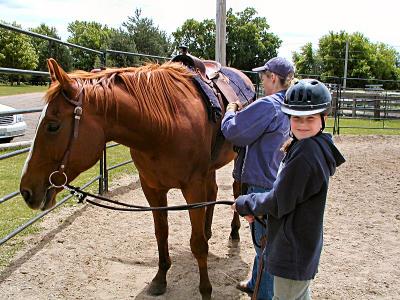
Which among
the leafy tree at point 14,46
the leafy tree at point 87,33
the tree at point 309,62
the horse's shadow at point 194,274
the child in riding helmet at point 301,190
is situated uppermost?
the leafy tree at point 87,33

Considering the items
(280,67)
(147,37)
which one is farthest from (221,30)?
(147,37)

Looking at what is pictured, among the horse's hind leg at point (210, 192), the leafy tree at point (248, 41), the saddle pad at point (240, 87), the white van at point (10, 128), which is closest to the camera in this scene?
the horse's hind leg at point (210, 192)

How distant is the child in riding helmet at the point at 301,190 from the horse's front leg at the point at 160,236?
1.46 meters

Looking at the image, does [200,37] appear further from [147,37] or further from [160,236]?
[160,236]

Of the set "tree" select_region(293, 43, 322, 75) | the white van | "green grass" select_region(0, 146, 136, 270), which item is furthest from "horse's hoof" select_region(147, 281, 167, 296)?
"tree" select_region(293, 43, 322, 75)

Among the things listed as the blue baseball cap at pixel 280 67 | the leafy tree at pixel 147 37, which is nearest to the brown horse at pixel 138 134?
the blue baseball cap at pixel 280 67

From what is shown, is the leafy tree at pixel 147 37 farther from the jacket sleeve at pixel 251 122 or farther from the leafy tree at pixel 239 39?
the jacket sleeve at pixel 251 122

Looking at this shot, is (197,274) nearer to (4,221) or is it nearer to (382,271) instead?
(382,271)

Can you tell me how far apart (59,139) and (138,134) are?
0.50 m

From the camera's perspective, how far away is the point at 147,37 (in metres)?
26.9

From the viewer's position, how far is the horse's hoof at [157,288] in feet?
10.3

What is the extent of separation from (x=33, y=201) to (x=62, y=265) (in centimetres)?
147

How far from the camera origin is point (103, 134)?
2373 mm

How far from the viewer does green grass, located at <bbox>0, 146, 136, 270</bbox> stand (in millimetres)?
3891
